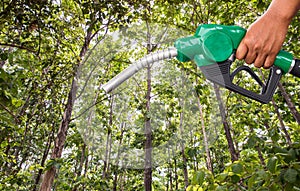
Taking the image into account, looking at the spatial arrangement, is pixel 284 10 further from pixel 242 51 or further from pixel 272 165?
pixel 272 165

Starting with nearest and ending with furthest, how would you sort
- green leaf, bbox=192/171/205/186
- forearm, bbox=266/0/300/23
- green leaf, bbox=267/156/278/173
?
forearm, bbox=266/0/300/23 < green leaf, bbox=267/156/278/173 < green leaf, bbox=192/171/205/186

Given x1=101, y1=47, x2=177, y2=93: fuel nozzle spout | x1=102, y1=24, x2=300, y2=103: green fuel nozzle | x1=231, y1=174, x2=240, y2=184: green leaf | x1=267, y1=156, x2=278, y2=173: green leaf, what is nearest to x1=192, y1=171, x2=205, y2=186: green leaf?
x1=231, y1=174, x2=240, y2=184: green leaf

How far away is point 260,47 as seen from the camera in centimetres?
77

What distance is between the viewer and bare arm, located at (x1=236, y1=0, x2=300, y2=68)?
0.75 meters

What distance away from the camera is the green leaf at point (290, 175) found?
146 cm

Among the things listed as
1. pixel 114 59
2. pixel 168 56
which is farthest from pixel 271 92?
pixel 114 59

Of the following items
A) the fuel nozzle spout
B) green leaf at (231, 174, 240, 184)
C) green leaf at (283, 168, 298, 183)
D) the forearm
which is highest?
the forearm

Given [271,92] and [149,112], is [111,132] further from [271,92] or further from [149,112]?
[271,92]

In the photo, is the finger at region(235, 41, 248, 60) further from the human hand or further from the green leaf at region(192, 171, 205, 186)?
the green leaf at region(192, 171, 205, 186)

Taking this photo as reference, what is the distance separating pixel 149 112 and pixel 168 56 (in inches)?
11.5

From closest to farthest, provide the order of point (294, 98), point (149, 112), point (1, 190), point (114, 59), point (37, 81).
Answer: point (149, 112) → point (114, 59) → point (1, 190) → point (37, 81) → point (294, 98)

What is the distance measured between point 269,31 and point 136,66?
0.40 metres

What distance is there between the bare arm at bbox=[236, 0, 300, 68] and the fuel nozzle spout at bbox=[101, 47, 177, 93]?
0.71 ft

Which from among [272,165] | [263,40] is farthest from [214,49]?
[272,165]
